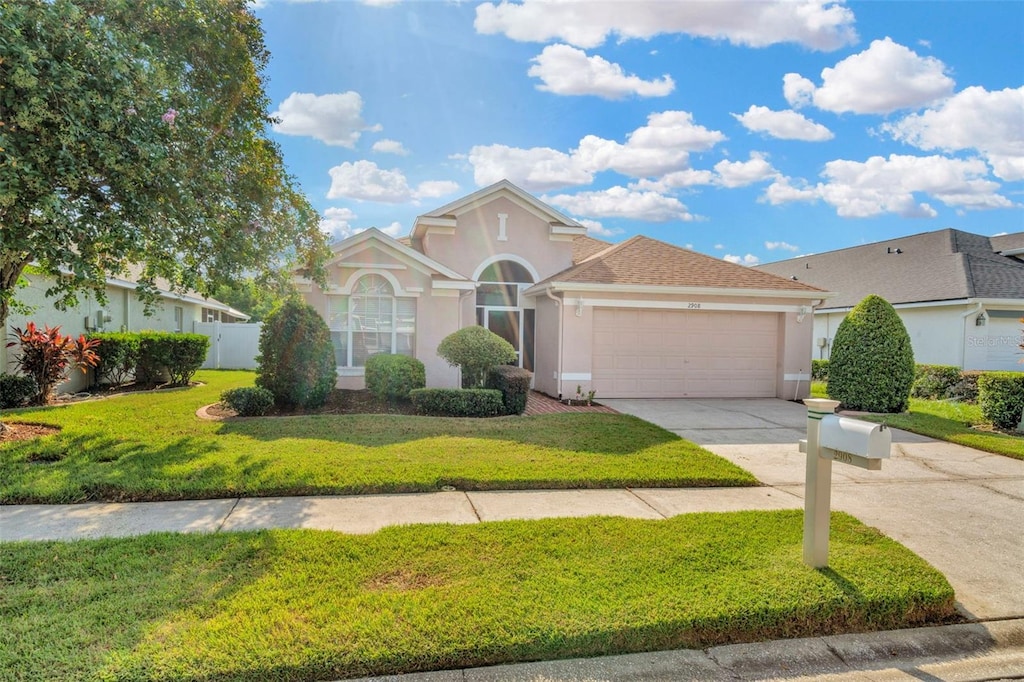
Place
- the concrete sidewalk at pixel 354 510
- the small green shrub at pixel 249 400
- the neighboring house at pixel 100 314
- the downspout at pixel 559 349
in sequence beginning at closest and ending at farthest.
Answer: the concrete sidewalk at pixel 354 510
the small green shrub at pixel 249 400
the neighboring house at pixel 100 314
the downspout at pixel 559 349

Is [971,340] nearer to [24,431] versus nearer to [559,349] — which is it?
[559,349]

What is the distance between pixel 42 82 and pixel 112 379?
1047cm

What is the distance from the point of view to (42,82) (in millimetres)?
5699

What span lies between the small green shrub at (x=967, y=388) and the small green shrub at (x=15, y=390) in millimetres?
22162

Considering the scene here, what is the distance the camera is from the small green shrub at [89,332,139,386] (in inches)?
513

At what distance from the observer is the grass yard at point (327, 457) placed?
577cm

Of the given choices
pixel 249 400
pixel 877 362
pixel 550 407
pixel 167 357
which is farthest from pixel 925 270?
pixel 167 357

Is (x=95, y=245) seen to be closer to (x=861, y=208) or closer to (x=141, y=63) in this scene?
(x=141, y=63)

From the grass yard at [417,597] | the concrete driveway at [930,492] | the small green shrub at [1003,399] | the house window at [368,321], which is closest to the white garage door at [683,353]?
the concrete driveway at [930,492]

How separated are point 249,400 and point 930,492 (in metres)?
10.4

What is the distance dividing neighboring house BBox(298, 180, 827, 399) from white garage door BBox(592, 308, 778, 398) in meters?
0.03

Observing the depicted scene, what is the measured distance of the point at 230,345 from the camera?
2236 cm

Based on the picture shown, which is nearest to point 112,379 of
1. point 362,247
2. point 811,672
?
point 362,247

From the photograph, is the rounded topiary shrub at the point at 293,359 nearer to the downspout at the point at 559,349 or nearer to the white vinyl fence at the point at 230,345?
the downspout at the point at 559,349
